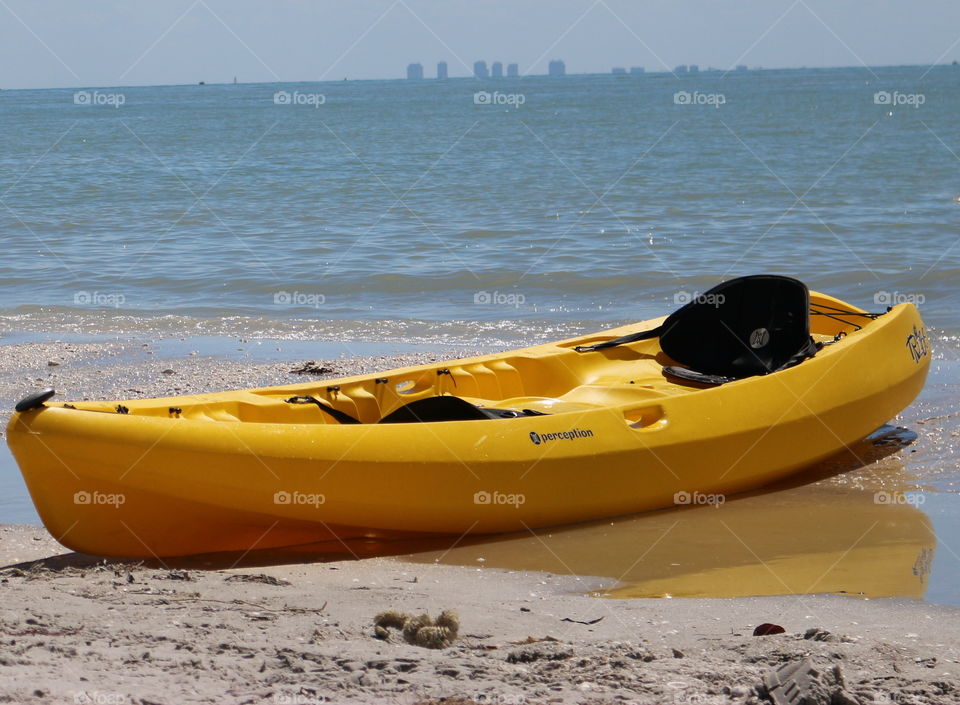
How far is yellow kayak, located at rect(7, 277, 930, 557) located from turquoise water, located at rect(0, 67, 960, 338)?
339 centimetres

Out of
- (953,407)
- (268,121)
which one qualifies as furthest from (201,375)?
(268,121)

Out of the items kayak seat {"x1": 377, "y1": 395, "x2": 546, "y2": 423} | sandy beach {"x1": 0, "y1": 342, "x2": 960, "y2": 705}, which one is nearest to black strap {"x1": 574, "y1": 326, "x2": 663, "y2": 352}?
kayak seat {"x1": 377, "y1": 395, "x2": 546, "y2": 423}

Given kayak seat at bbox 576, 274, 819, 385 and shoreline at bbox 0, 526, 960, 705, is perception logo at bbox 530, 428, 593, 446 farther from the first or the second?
kayak seat at bbox 576, 274, 819, 385

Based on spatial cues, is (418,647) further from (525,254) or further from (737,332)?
(525,254)

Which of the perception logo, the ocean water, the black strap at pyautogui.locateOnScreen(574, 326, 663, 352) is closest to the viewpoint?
the perception logo

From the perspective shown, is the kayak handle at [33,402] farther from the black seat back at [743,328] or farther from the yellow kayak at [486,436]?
the black seat back at [743,328]

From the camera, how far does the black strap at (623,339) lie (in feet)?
22.3

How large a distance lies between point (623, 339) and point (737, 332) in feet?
2.17

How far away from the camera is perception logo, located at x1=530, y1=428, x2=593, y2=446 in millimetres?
5197

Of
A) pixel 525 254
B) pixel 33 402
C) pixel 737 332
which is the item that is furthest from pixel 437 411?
pixel 525 254

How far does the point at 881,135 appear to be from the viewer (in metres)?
31.2

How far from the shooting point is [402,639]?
11.3 feet

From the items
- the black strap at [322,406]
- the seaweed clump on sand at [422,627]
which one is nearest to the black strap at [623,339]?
the black strap at [322,406]

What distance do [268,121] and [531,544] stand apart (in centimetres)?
5046
